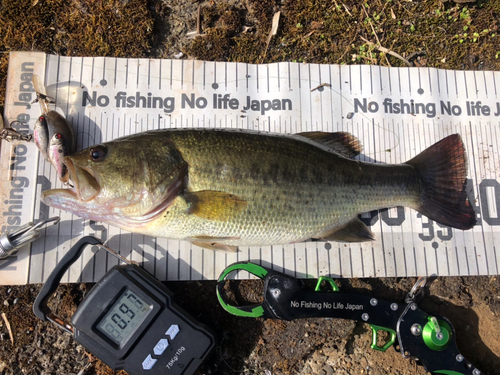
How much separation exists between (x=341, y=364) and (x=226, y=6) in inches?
153

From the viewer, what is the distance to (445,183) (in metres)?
2.81

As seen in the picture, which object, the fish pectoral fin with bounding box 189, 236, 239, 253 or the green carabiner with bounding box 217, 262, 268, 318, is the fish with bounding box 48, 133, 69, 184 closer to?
the fish pectoral fin with bounding box 189, 236, 239, 253

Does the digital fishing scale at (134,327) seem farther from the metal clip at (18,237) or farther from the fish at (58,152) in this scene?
the fish at (58,152)

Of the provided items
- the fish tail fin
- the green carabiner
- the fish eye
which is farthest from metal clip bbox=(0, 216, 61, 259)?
the fish tail fin

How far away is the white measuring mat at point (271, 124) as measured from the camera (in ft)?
9.41

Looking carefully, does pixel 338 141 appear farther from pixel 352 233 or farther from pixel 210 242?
pixel 210 242

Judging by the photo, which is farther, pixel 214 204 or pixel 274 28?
pixel 274 28

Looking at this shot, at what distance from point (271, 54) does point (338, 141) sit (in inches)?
49.3

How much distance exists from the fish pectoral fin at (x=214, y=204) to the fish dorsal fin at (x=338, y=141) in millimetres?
972

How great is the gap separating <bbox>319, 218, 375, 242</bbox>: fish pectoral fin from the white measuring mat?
31 centimetres

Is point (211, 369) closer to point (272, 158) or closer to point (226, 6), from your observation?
point (272, 158)

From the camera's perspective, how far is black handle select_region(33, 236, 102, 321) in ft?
8.16

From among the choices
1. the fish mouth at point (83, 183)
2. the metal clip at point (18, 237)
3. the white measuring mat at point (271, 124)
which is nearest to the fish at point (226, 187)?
the fish mouth at point (83, 183)

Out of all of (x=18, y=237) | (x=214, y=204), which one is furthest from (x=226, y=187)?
(x=18, y=237)
